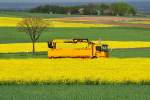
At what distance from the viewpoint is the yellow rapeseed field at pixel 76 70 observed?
67.9 feet

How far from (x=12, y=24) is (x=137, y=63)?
58811mm

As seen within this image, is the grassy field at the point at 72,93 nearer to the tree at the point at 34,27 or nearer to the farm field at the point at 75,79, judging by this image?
the farm field at the point at 75,79

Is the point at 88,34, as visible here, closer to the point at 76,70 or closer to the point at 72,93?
the point at 76,70

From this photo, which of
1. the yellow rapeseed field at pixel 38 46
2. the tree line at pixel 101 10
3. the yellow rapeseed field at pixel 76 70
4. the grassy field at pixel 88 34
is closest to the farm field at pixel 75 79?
the yellow rapeseed field at pixel 76 70

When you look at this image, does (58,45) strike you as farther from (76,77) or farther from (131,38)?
(131,38)

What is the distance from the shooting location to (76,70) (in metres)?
23.2

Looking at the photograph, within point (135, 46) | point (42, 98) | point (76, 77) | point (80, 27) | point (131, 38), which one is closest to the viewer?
point (42, 98)

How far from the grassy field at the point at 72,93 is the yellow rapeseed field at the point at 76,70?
1.52m

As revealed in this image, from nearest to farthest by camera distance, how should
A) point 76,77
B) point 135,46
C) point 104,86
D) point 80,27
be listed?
point 104,86 < point 76,77 < point 135,46 < point 80,27

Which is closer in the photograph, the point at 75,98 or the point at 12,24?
the point at 75,98

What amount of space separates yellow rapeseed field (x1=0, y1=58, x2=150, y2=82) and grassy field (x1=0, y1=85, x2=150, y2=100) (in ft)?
4.99

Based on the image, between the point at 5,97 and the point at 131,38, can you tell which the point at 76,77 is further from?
the point at 131,38

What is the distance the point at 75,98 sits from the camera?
14.7 m

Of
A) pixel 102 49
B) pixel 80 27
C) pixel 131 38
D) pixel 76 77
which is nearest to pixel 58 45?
pixel 102 49
